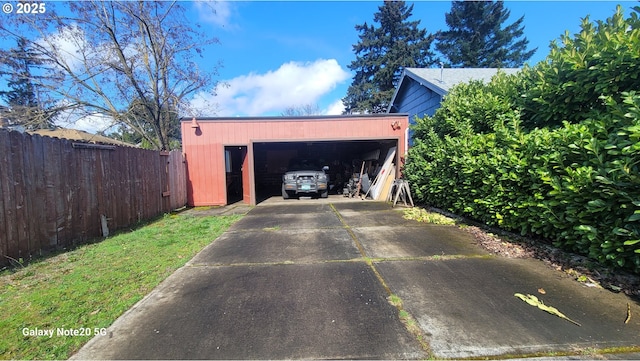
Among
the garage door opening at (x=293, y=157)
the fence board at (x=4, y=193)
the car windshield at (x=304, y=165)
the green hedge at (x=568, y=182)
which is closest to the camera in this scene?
the green hedge at (x=568, y=182)

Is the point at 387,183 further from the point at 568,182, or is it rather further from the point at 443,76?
the point at 568,182

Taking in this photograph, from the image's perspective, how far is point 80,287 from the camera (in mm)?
2990

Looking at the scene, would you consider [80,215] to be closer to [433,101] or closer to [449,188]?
[449,188]

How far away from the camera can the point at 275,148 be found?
52.9ft

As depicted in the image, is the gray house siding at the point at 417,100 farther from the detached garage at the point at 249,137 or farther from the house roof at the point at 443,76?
the detached garage at the point at 249,137

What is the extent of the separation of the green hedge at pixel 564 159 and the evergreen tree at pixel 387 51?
20320 millimetres

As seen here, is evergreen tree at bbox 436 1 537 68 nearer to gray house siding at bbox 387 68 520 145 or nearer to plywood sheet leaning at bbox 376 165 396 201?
gray house siding at bbox 387 68 520 145

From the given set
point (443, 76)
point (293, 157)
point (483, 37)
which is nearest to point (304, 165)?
point (293, 157)

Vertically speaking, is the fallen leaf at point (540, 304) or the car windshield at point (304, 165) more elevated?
the car windshield at point (304, 165)

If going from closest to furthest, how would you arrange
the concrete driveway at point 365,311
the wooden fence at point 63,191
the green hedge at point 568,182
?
the concrete driveway at point 365,311 → the green hedge at point 568,182 → the wooden fence at point 63,191

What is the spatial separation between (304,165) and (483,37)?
24.6m

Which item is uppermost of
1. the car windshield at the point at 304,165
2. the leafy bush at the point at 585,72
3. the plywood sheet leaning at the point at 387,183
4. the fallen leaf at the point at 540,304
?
the leafy bush at the point at 585,72

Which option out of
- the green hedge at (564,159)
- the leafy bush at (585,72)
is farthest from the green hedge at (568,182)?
the leafy bush at (585,72)

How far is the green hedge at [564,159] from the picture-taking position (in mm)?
2734
